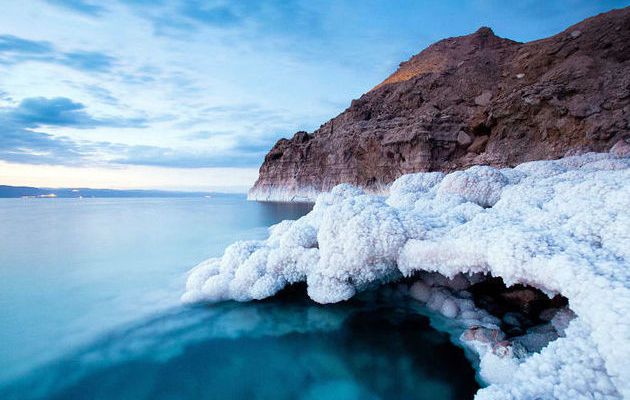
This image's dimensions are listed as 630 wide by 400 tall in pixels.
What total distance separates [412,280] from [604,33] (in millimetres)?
31408

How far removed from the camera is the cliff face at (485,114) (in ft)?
70.8

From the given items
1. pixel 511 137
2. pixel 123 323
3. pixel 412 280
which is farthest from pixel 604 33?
pixel 123 323

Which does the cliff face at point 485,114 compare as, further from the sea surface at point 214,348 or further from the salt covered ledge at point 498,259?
the sea surface at point 214,348

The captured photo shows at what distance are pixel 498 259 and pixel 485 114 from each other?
29.0 metres

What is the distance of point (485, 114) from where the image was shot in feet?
92.4

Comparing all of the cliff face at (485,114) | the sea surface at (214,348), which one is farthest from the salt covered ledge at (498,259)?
the cliff face at (485,114)

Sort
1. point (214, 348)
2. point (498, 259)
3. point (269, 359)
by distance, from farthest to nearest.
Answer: point (214, 348), point (269, 359), point (498, 259)

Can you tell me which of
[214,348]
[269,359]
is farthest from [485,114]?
[214,348]

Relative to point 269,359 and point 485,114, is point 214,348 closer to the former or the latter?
point 269,359

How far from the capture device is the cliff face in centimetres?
2158

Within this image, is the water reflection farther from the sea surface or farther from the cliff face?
the cliff face

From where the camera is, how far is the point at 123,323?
5102 millimetres

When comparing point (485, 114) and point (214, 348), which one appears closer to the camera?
point (214, 348)

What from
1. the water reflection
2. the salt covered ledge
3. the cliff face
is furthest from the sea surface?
the cliff face
